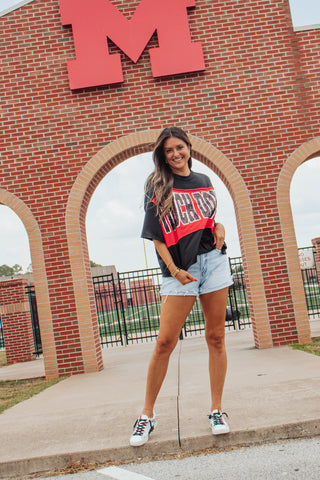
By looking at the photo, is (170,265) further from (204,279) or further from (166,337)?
(166,337)

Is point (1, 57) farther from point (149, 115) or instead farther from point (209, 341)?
point (209, 341)

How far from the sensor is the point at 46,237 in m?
7.27

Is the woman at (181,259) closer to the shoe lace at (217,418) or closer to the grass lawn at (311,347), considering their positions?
the shoe lace at (217,418)

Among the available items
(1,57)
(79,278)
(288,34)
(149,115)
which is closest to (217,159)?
(149,115)

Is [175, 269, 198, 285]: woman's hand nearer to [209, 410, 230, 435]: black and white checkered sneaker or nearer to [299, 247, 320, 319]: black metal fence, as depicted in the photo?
[209, 410, 230, 435]: black and white checkered sneaker

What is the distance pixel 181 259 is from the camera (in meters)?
3.03

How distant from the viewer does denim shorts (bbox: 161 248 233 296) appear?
9.84 feet

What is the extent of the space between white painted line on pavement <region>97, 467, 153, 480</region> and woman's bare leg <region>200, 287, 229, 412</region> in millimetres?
707

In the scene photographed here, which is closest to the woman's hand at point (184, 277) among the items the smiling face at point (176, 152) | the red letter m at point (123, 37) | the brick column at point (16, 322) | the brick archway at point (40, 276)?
the smiling face at point (176, 152)

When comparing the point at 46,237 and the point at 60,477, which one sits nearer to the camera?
the point at 60,477

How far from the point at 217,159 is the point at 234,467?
5.46m

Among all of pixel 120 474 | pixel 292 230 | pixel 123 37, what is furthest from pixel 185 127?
pixel 120 474

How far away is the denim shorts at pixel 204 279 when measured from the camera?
300 centimetres

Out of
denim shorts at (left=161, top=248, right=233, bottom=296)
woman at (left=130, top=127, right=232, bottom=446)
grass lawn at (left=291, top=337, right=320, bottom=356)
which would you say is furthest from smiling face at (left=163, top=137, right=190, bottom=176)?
grass lawn at (left=291, top=337, right=320, bottom=356)
